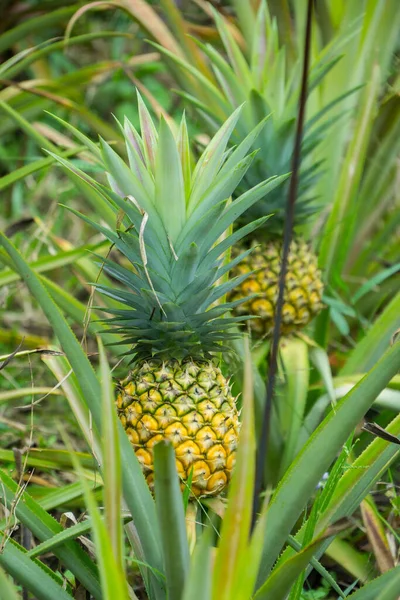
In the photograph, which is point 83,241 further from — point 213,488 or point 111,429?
point 111,429

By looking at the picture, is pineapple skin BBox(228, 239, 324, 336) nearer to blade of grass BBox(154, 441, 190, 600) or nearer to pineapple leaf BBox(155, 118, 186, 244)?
pineapple leaf BBox(155, 118, 186, 244)

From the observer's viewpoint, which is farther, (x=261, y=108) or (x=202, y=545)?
(x=261, y=108)

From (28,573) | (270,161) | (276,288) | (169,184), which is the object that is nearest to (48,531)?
(28,573)

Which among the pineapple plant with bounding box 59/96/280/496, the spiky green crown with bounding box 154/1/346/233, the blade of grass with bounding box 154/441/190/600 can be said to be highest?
the spiky green crown with bounding box 154/1/346/233

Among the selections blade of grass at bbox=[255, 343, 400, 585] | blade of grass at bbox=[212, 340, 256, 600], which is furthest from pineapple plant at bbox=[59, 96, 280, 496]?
blade of grass at bbox=[212, 340, 256, 600]

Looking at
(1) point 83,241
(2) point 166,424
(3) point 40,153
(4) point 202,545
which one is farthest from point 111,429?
(3) point 40,153

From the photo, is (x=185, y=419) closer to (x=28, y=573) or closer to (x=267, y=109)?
(x=28, y=573)
